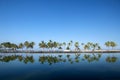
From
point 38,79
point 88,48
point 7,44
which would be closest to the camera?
point 38,79

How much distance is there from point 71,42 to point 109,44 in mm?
38973

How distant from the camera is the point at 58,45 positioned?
143 meters

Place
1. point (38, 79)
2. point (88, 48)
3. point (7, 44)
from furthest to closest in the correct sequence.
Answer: point (88, 48) → point (7, 44) → point (38, 79)

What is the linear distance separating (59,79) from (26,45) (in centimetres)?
12648

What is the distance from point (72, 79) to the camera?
20.5 metres

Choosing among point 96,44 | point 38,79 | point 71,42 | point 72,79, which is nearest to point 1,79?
point 38,79

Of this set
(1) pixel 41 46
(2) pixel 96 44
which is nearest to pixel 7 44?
(1) pixel 41 46

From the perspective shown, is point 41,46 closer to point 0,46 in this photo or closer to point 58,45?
point 58,45

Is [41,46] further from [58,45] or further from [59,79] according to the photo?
[59,79]

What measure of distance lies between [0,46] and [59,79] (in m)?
144

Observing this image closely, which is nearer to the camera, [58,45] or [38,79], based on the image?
[38,79]

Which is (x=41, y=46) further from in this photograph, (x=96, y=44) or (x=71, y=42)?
(x=96, y=44)

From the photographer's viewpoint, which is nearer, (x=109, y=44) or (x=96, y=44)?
(x=109, y=44)

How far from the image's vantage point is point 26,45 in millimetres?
142125
